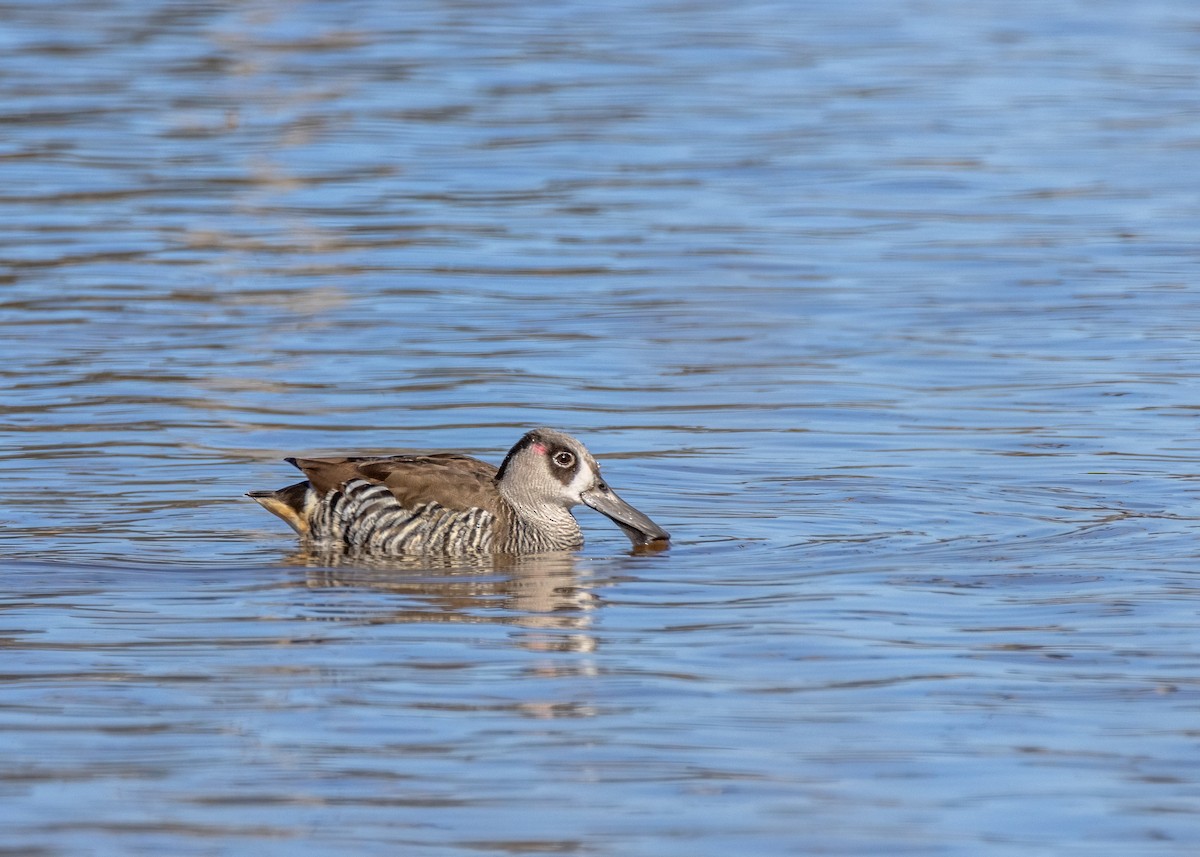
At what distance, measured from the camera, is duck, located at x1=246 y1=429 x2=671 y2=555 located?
11.4 meters

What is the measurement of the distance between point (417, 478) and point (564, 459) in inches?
30.3

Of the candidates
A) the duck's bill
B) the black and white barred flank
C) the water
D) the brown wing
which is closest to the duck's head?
the duck's bill

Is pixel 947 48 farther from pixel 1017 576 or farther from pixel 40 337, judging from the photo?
pixel 1017 576

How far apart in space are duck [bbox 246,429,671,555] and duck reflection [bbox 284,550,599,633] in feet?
0.32

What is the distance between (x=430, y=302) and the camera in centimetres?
1753

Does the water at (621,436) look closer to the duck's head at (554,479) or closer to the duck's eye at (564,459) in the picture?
the duck's head at (554,479)

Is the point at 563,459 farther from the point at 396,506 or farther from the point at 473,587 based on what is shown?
the point at 473,587

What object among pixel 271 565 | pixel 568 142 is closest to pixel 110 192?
pixel 568 142

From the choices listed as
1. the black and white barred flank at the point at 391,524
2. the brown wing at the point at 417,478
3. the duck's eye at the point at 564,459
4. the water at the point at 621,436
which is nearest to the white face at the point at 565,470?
the duck's eye at the point at 564,459

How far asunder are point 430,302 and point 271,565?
6716 mm

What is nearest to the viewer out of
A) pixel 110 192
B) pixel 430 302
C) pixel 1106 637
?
pixel 1106 637

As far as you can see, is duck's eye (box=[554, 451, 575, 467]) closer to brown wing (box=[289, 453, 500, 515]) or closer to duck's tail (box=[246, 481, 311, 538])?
brown wing (box=[289, 453, 500, 515])

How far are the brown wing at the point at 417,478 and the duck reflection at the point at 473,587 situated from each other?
28 cm

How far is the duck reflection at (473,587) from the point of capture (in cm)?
992
